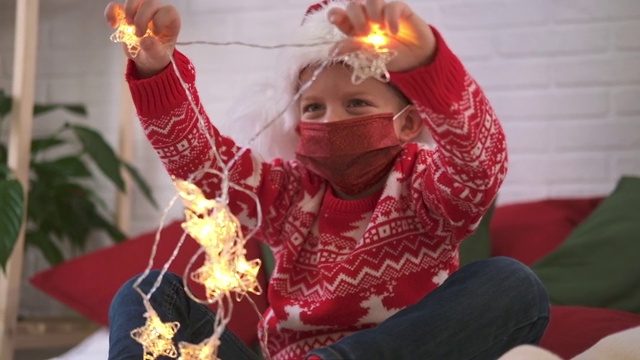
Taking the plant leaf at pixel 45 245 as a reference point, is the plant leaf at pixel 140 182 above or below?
above

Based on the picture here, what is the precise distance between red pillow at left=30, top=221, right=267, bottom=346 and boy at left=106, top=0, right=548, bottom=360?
19.8 inches

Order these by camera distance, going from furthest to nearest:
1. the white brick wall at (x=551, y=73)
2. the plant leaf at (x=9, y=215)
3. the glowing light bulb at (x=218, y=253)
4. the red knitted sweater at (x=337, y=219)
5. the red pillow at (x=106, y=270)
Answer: the white brick wall at (x=551, y=73) → the red pillow at (x=106, y=270) → the plant leaf at (x=9, y=215) → the red knitted sweater at (x=337, y=219) → the glowing light bulb at (x=218, y=253)

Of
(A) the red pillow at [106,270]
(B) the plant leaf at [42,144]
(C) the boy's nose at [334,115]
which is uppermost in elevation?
(C) the boy's nose at [334,115]

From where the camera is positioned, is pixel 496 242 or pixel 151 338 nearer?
pixel 151 338

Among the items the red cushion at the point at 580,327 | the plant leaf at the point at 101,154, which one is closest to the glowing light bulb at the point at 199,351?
the red cushion at the point at 580,327

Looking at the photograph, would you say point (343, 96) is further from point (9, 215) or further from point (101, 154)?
point (101, 154)

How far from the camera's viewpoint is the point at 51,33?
2.22m

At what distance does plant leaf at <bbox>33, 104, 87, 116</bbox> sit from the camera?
197 cm

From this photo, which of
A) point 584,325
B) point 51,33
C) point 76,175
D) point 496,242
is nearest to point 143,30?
point 584,325

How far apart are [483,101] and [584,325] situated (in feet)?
1.72

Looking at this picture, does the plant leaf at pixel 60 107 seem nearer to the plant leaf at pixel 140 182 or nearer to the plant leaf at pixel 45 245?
the plant leaf at pixel 140 182

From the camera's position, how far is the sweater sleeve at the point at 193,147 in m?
1.06

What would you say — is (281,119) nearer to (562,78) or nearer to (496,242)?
(496,242)

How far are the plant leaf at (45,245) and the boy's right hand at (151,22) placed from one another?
3.54 feet
